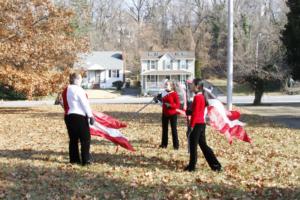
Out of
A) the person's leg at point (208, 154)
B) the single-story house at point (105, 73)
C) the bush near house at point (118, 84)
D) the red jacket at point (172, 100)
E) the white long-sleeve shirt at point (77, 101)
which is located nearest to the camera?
the person's leg at point (208, 154)

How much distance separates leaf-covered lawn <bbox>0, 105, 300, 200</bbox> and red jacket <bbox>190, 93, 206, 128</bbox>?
0.99 meters

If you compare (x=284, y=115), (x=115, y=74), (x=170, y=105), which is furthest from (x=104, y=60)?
(x=170, y=105)

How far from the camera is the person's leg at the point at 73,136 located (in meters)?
10.4

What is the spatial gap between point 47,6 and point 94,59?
55569 mm

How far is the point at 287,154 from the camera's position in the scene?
12617 mm

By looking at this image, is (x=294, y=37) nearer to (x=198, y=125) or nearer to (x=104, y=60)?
(x=198, y=125)

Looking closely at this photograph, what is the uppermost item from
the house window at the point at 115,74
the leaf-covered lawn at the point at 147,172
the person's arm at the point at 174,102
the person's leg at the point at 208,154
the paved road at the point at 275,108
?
the house window at the point at 115,74

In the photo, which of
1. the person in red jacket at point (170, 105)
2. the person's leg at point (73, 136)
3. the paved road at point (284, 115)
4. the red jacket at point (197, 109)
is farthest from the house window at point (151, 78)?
the red jacket at point (197, 109)

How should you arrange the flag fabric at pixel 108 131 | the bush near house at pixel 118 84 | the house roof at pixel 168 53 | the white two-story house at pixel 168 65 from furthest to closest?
the bush near house at pixel 118 84 < the house roof at pixel 168 53 < the white two-story house at pixel 168 65 < the flag fabric at pixel 108 131

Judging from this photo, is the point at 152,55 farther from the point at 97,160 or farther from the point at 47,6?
the point at 97,160

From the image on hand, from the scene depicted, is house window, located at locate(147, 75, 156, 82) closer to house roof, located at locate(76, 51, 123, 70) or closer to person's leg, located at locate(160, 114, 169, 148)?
house roof, located at locate(76, 51, 123, 70)

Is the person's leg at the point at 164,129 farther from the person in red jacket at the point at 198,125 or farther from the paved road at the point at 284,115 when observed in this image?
the paved road at the point at 284,115

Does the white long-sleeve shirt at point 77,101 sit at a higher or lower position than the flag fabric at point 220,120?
higher

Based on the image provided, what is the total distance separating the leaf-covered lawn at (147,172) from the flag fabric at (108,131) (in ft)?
1.23
